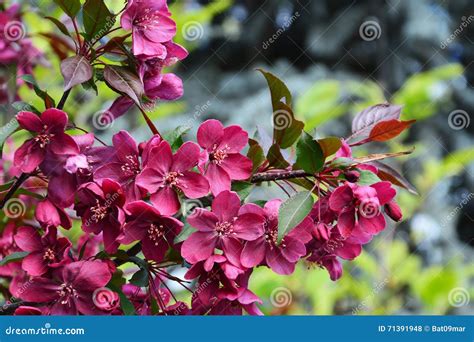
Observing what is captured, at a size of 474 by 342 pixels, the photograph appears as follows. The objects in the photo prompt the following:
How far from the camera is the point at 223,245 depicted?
101 centimetres

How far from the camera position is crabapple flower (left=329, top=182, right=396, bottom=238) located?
3.28 ft

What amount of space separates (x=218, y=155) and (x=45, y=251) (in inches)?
11.1

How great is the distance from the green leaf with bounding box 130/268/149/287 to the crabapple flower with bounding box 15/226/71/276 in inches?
4.0

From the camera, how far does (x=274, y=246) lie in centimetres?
104

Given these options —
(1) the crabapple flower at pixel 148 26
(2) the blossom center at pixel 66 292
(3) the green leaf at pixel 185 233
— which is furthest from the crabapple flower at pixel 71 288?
(1) the crabapple flower at pixel 148 26

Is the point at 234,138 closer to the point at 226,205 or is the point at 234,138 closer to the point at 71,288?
the point at 226,205

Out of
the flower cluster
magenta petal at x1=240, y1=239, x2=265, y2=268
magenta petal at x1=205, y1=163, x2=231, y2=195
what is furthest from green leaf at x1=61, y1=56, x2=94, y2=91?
magenta petal at x1=240, y1=239, x2=265, y2=268

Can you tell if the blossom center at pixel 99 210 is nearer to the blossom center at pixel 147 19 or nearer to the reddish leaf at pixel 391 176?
the blossom center at pixel 147 19

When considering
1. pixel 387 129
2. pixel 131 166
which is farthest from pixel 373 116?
pixel 131 166

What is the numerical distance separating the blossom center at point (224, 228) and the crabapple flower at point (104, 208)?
0.13 meters

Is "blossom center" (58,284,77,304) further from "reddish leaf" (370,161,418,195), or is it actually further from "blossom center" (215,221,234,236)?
"reddish leaf" (370,161,418,195)

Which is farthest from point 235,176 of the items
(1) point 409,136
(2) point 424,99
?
(1) point 409,136

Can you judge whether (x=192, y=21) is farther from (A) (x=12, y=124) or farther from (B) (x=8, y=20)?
(A) (x=12, y=124)

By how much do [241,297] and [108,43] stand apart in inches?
16.3
